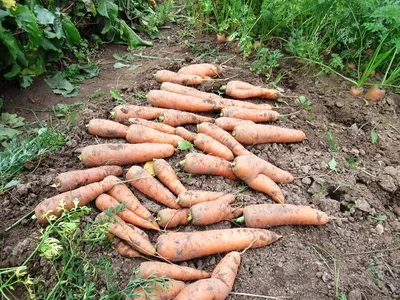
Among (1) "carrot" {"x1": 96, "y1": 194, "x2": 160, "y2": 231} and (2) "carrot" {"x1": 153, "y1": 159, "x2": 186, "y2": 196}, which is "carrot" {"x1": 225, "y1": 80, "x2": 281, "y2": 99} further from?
(1) "carrot" {"x1": 96, "y1": 194, "x2": 160, "y2": 231}

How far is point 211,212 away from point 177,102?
1127 mm

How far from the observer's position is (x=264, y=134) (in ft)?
8.60

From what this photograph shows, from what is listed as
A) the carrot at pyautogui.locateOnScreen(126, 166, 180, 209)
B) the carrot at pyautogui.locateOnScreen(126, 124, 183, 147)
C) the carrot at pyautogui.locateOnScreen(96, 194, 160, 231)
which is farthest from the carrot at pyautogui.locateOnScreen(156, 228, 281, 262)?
the carrot at pyautogui.locateOnScreen(126, 124, 183, 147)

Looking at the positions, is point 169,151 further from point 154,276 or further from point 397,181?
point 397,181

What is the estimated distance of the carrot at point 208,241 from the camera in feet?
6.18

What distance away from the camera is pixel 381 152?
282 centimetres

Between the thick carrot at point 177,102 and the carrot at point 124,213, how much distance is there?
102 cm

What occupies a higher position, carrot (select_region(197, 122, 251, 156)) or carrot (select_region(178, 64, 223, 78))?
carrot (select_region(178, 64, 223, 78))

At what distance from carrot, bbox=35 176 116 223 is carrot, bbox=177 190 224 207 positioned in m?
0.46

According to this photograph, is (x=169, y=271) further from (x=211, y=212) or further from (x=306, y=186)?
(x=306, y=186)

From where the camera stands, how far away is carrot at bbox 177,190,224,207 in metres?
2.13

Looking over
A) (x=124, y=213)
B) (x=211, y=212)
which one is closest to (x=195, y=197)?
(x=211, y=212)

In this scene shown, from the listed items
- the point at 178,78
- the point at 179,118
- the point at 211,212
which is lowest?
the point at 211,212

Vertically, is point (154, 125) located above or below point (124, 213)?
above
